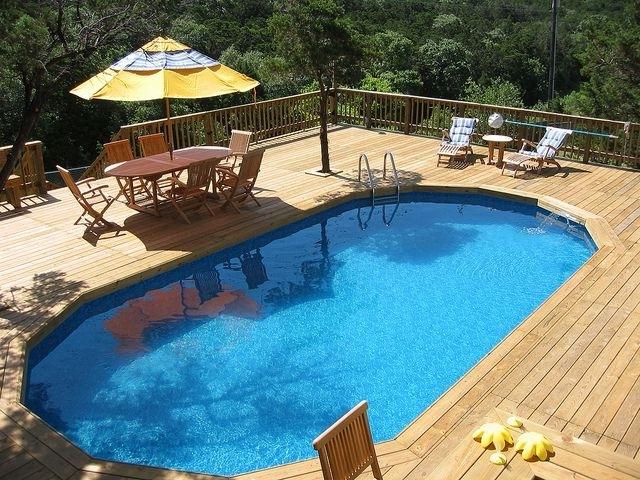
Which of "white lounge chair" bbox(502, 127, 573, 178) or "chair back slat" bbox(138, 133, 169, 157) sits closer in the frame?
"chair back slat" bbox(138, 133, 169, 157)

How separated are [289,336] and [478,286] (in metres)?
2.46

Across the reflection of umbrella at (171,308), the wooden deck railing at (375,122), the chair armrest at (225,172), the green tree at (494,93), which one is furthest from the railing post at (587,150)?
the green tree at (494,93)

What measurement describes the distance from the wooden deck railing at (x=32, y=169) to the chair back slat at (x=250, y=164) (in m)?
2.96

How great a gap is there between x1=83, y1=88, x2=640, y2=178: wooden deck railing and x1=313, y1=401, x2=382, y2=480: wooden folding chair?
25.1ft

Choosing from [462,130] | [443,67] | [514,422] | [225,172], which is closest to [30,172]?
[225,172]

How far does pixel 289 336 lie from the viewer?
6484 mm

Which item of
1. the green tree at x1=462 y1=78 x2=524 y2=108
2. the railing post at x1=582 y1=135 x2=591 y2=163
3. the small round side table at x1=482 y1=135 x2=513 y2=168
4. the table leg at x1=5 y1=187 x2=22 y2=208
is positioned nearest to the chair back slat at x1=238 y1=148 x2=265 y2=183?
the table leg at x1=5 y1=187 x2=22 y2=208

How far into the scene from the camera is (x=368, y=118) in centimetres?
1375

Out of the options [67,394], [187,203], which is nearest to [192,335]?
[67,394]

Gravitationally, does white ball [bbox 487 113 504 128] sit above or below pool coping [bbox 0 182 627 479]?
above

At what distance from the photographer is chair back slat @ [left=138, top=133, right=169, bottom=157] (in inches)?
375

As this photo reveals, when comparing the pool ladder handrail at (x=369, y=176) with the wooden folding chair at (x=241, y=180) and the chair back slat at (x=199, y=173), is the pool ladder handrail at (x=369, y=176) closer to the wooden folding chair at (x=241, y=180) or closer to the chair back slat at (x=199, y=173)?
the wooden folding chair at (x=241, y=180)

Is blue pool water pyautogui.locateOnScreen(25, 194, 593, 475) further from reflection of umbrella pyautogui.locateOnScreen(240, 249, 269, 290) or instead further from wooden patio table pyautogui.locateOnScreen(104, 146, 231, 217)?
wooden patio table pyautogui.locateOnScreen(104, 146, 231, 217)

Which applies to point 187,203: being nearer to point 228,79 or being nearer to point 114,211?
point 114,211
